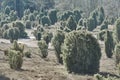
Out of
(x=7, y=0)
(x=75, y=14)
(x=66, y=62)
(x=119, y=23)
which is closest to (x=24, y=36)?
(x=119, y=23)

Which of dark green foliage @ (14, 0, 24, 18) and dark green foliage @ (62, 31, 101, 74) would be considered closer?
dark green foliage @ (62, 31, 101, 74)

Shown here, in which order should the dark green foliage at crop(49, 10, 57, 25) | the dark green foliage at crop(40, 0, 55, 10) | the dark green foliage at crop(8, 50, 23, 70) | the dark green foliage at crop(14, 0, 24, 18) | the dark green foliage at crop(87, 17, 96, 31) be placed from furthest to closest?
the dark green foliage at crop(40, 0, 55, 10) < the dark green foliage at crop(14, 0, 24, 18) < the dark green foliage at crop(49, 10, 57, 25) < the dark green foliage at crop(87, 17, 96, 31) < the dark green foliage at crop(8, 50, 23, 70)

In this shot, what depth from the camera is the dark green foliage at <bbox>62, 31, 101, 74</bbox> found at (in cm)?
2739

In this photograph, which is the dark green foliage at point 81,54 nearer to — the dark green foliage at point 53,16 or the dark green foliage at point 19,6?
the dark green foliage at point 53,16

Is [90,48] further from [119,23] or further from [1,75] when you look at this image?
[119,23]

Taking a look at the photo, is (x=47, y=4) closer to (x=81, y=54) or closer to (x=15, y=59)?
(x=81, y=54)

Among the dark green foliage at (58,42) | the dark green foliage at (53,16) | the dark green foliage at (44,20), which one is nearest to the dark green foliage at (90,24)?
the dark green foliage at (44,20)

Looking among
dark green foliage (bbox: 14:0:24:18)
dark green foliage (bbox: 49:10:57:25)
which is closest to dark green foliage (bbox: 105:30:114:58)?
dark green foliage (bbox: 49:10:57:25)

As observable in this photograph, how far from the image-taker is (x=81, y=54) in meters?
27.5

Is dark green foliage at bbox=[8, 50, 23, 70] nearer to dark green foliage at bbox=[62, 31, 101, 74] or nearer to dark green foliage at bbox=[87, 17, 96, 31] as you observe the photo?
dark green foliage at bbox=[62, 31, 101, 74]

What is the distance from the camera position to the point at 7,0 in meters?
126

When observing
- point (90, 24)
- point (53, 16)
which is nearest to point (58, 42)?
point (90, 24)

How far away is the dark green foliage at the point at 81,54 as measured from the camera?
2739cm

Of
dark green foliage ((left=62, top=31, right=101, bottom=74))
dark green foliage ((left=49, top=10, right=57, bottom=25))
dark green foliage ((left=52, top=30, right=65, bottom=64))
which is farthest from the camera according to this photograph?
dark green foliage ((left=49, top=10, right=57, bottom=25))
